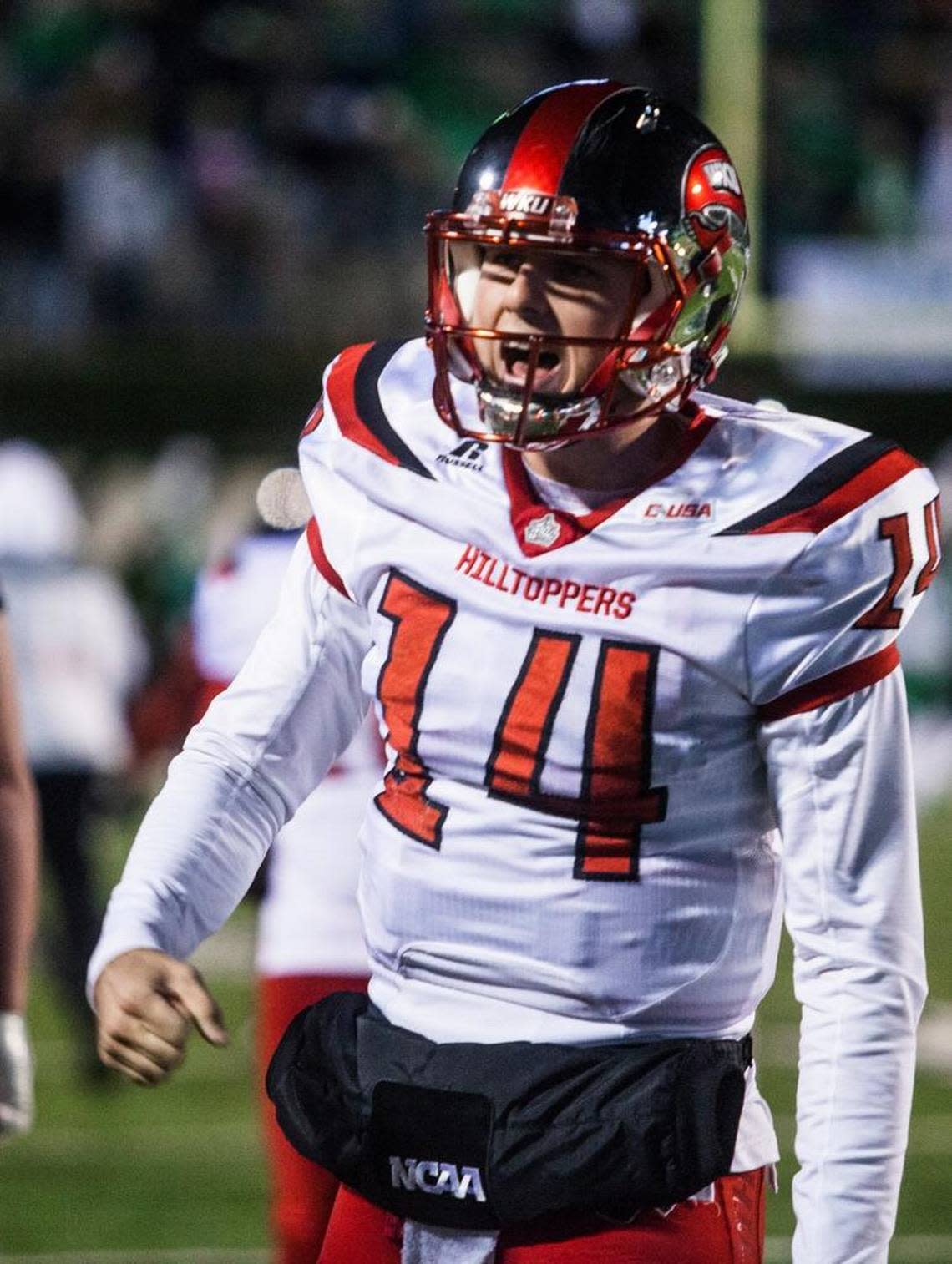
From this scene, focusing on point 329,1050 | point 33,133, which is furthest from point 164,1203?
point 33,133

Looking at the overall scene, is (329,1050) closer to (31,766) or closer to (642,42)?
(31,766)

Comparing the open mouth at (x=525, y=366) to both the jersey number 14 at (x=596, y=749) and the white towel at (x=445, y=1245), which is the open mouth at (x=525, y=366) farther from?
the white towel at (x=445, y=1245)

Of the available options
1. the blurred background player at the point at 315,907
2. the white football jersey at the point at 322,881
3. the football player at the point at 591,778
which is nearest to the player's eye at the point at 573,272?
the football player at the point at 591,778

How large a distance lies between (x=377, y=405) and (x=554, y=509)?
23 centimetres

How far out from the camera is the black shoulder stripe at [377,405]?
217cm

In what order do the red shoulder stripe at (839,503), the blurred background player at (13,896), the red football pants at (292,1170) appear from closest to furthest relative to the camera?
the red shoulder stripe at (839,503) → the blurred background player at (13,896) → the red football pants at (292,1170)

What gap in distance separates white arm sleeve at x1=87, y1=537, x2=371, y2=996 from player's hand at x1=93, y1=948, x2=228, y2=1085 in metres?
0.10

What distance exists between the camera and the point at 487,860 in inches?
81.3

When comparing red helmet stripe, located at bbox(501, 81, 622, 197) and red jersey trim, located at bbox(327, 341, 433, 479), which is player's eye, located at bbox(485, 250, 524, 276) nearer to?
red helmet stripe, located at bbox(501, 81, 622, 197)

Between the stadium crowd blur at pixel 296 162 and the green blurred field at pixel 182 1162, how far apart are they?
546 centimetres

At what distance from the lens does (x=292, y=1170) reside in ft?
10.2

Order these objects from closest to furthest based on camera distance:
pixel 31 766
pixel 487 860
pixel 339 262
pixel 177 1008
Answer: pixel 177 1008
pixel 487 860
pixel 31 766
pixel 339 262

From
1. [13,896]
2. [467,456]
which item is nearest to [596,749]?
[467,456]

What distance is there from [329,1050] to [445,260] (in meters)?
0.70
